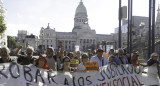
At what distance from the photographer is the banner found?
16.2 ft

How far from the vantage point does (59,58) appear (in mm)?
6656

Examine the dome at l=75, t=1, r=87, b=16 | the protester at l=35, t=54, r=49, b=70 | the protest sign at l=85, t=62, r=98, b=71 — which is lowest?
the protest sign at l=85, t=62, r=98, b=71

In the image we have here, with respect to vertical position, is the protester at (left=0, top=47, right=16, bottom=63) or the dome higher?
the dome

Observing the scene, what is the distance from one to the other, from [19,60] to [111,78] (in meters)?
2.69

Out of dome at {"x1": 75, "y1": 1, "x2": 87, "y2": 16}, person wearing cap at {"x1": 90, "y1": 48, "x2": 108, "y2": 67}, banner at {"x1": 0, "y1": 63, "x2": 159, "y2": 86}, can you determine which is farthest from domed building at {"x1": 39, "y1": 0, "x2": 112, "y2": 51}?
banner at {"x1": 0, "y1": 63, "x2": 159, "y2": 86}

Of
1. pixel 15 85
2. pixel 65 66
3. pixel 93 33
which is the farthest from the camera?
pixel 93 33

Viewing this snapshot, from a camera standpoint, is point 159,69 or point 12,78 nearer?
point 12,78

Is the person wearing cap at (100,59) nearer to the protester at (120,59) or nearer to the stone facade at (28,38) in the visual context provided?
the protester at (120,59)

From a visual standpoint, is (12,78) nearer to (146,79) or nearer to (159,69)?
(146,79)

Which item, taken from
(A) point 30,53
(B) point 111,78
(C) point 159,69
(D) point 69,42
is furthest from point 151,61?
(D) point 69,42

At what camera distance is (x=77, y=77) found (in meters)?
5.68

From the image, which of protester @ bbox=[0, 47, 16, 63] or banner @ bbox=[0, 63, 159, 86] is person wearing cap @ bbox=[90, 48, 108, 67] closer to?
banner @ bbox=[0, 63, 159, 86]

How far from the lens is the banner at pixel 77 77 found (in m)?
4.94

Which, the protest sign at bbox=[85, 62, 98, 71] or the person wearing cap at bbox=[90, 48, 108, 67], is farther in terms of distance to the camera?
the person wearing cap at bbox=[90, 48, 108, 67]
